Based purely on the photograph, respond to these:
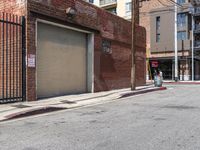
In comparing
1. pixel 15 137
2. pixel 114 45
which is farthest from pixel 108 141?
pixel 114 45

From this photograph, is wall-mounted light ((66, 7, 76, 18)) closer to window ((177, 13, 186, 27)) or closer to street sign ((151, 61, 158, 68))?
street sign ((151, 61, 158, 68))

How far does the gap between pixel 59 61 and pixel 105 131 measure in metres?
9.34

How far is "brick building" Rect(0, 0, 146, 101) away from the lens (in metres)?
14.6

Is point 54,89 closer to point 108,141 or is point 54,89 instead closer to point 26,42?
point 26,42

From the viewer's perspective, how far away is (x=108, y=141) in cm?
716

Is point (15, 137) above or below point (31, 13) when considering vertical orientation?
below

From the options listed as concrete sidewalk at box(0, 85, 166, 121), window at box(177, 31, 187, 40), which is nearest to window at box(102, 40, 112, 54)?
concrete sidewalk at box(0, 85, 166, 121)

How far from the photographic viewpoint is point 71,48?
59.5ft

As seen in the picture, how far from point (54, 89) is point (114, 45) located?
727 cm

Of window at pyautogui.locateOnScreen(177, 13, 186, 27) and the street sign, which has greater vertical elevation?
window at pyautogui.locateOnScreen(177, 13, 186, 27)

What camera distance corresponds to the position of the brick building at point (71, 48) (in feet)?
47.9

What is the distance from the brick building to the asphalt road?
4483 mm

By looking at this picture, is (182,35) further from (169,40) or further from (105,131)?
(105,131)

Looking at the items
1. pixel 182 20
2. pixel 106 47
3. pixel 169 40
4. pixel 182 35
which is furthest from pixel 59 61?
pixel 182 20
